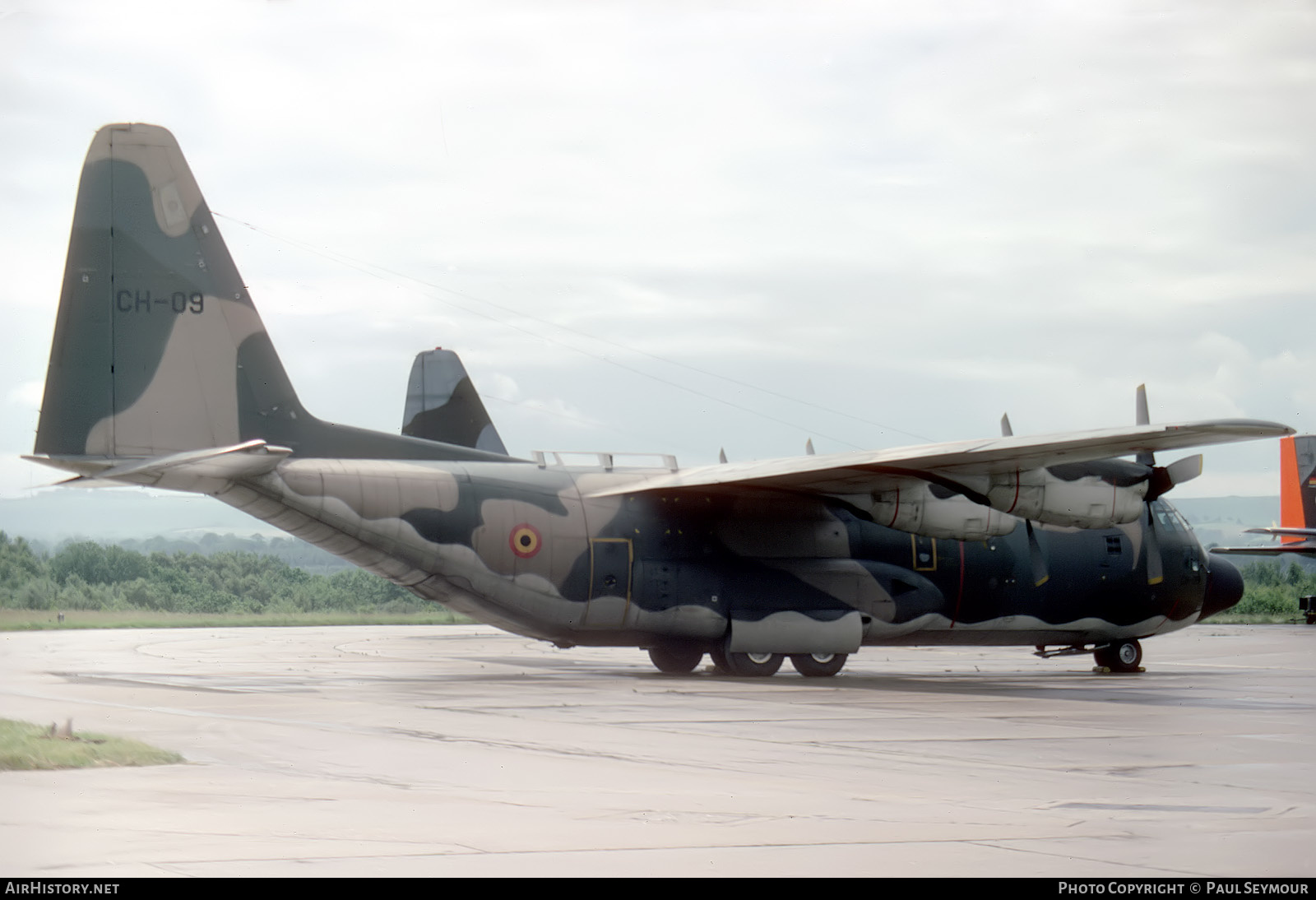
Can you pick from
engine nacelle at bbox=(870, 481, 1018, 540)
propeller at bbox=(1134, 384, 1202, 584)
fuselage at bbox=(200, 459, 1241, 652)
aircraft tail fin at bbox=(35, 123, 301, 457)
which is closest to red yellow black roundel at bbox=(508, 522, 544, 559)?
fuselage at bbox=(200, 459, 1241, 652)

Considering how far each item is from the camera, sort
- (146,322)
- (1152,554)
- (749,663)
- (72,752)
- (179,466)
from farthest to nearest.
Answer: (1152,554) < (749,663) < (146,322) < (179,466) < (72,752)

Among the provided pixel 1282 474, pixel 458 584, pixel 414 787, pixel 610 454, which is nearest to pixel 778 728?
pixel 414 787

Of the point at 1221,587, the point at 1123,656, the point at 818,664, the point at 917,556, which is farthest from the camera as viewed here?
the point at 1221,587

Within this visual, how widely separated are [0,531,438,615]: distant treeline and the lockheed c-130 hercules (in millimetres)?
17542

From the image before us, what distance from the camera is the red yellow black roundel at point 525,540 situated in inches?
796

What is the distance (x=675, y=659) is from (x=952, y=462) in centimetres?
619

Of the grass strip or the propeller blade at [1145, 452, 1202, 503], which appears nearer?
the grass strip

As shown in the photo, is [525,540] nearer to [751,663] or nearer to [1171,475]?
[751,663]

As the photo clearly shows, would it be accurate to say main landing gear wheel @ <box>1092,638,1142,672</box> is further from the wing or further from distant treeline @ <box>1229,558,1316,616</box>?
distant treeline @ <box>1229,558,1316,616</box>

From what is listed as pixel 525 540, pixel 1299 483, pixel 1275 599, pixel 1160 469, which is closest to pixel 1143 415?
pixel 1160 469

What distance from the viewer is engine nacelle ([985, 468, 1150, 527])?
65.0ft

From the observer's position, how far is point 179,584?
54.1 metres

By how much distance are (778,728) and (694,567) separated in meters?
7.74
